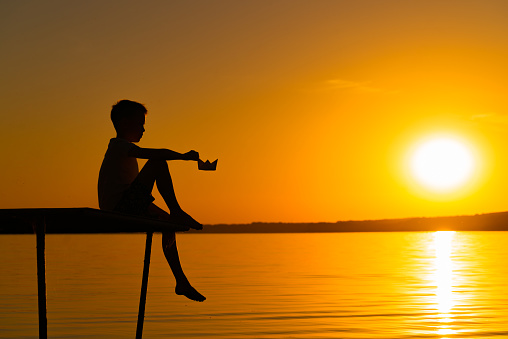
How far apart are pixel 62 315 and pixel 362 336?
750cm

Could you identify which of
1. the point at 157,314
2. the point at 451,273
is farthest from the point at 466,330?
the point at 451,273

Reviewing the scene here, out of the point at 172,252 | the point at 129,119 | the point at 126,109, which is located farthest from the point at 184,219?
the point at 126,109

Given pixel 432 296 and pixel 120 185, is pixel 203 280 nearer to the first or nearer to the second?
pixel 432 296

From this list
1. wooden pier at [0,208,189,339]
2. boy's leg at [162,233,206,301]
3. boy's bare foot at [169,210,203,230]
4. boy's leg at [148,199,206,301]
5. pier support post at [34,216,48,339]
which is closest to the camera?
wooden pier at [0,208,189,339]

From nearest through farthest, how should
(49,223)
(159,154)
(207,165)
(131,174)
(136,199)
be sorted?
1. (49,223)
2. (207,165)
3. (159,154)
4. (136,199)
5. (131,174)

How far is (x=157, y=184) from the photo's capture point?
987 cm

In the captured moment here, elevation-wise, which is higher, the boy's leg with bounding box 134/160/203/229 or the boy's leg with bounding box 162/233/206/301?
the boy's leg with bounding box 134/160/203/229

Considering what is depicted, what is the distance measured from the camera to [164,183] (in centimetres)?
990

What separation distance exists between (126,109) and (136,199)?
1.03 meters

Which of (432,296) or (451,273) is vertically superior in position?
(451,273)

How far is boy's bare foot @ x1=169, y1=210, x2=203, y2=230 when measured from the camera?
31.3 feet

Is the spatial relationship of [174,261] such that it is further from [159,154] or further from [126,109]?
[126,109]

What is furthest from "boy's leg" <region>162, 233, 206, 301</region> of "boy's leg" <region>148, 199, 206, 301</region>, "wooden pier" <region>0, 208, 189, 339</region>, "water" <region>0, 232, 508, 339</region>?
"water" <region>0, 232, 508, 339</region>

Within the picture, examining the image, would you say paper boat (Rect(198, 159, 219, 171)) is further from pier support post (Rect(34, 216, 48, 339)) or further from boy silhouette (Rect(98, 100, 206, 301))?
pier support post (Rect(34, 216, 48, 339))
